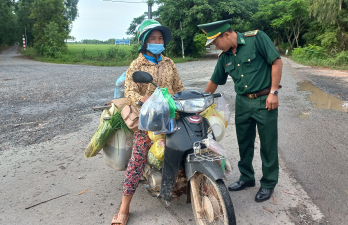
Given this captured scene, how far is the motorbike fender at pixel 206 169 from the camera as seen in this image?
2121 millimetres

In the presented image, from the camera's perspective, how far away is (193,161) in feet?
7.45

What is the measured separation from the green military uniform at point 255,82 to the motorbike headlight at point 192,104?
69cm

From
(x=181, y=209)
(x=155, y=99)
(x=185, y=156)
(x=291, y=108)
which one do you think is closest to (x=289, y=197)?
(x=181, y=209)

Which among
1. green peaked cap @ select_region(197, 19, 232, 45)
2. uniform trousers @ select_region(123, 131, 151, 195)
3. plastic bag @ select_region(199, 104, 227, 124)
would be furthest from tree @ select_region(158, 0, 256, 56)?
uniform trousers @ select_region(123, 131, 151, 195)

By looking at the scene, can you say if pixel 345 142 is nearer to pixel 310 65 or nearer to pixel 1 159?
pixel 1 159

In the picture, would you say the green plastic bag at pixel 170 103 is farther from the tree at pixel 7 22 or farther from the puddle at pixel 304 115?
the tree at pixel 7 22

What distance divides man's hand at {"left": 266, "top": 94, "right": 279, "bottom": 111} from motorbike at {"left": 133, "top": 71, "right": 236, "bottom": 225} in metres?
0.65

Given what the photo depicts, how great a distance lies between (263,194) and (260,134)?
2.13ft

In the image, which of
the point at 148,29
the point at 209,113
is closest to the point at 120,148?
the point at 209,113

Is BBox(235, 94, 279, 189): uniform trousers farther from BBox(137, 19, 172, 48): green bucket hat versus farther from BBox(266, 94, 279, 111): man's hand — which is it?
BBox(137, 19, 172, 48): green bucket hat

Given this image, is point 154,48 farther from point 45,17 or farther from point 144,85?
point 45,17

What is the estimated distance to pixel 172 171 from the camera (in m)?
2.40

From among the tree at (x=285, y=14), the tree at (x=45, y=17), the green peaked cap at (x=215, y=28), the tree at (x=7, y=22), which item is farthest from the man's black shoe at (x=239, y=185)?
the tree at (x=7, y=22)

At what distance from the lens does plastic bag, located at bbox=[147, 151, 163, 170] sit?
8.43 ft
